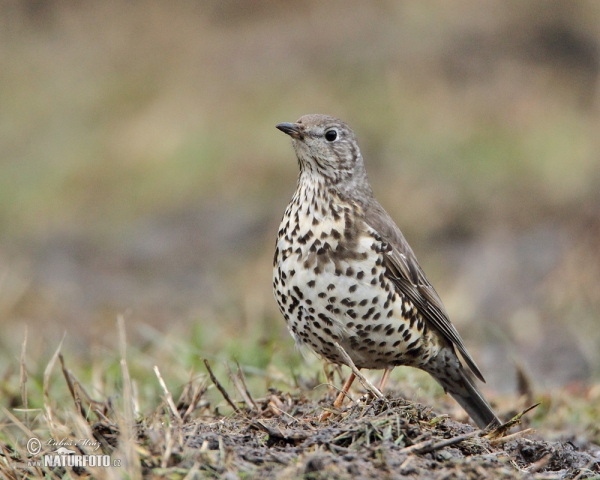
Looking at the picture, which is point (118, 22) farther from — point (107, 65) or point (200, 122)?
point (200, 122)

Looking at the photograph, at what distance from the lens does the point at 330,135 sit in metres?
5.16

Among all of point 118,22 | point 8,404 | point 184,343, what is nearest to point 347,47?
point 118,22

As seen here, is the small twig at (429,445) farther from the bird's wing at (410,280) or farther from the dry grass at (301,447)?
the bird's wing at (410,280)

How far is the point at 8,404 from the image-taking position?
5094mm

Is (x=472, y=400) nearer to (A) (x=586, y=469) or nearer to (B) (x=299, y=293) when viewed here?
(B) (x=299, y=293)

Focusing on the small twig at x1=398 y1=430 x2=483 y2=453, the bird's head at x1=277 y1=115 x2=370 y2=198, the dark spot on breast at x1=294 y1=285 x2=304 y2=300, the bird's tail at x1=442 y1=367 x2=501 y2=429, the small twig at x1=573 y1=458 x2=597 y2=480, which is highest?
the bird's head at x1=277 y1=115 x2=370 y2=198

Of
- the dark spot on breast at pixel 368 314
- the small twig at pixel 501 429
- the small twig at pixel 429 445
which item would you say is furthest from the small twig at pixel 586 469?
the dark spot on breast at pixel 368 314

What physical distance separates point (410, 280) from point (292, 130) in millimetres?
986

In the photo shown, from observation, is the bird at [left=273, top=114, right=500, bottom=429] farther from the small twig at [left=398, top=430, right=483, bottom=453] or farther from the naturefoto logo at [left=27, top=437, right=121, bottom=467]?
the naturefoto logo at [left=27, top=437, right=121, bottom=467]

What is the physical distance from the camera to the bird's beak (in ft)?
16.4

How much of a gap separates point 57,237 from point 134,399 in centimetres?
648

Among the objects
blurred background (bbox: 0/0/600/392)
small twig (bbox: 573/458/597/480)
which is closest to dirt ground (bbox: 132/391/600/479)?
small twig (bbox: 573/458/597/480)

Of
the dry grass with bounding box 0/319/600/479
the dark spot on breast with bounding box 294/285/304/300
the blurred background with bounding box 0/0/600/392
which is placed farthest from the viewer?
the blurred background with bounding box 0/0/600/392

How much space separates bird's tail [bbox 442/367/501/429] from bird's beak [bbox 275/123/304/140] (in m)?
1.50
